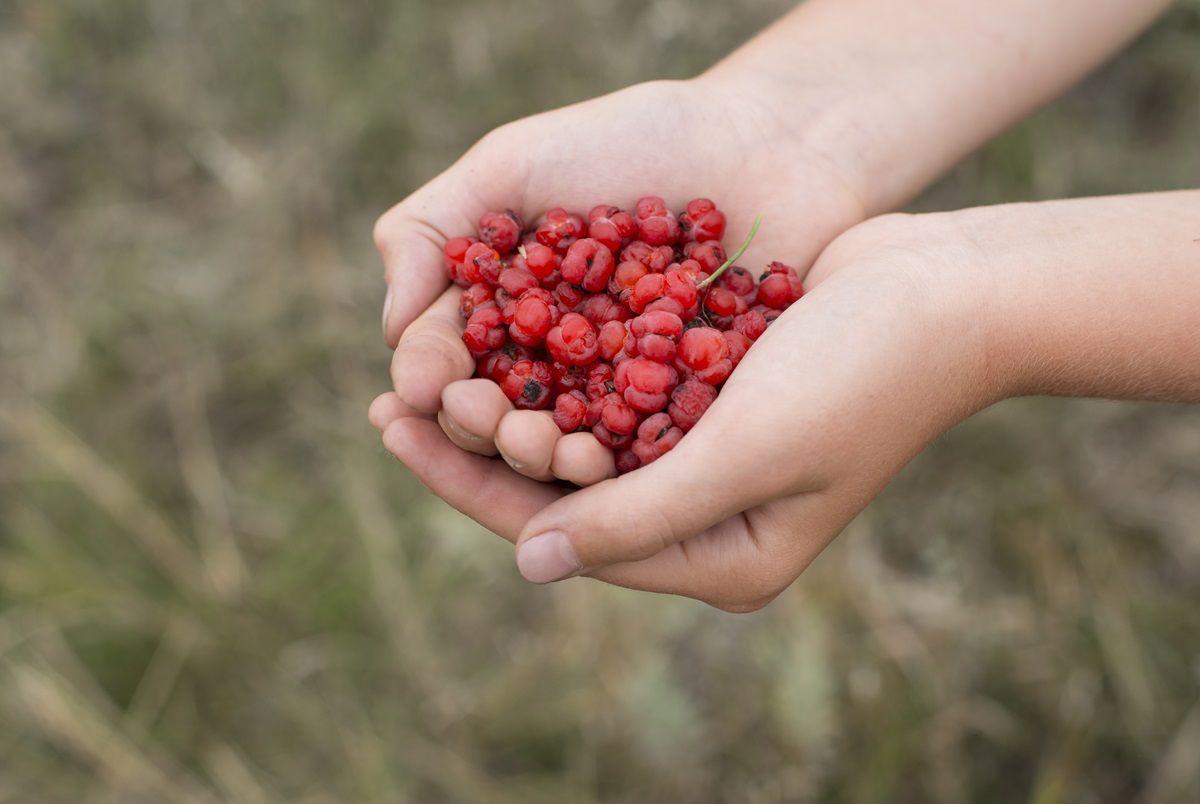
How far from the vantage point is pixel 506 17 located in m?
4.51

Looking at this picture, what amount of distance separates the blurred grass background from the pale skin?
89 centimetres

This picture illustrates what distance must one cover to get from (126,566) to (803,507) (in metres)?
2.78

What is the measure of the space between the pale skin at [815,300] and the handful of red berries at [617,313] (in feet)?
0.33

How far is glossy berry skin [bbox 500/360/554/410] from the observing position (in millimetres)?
2312

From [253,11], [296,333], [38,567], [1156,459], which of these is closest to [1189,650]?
[1156,459]

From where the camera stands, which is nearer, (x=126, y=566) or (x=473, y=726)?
(x=473, y=726)

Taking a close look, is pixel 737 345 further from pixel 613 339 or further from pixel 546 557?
pixel 546 557

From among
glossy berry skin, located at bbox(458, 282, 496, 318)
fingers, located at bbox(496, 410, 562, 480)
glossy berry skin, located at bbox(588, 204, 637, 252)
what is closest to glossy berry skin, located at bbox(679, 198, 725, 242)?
glossy berry skin, located at bbox(588, 204, 637, 252)

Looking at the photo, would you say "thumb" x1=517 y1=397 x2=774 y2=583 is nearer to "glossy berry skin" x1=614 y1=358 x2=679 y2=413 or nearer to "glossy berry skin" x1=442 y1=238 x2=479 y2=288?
"glossy berry skin" x1=614 y1=358 x2=679 y2=413

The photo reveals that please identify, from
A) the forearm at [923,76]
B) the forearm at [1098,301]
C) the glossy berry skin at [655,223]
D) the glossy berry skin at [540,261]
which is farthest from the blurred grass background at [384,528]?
the glossy berry skin at [655,223]

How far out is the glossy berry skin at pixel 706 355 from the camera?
7.41 ft

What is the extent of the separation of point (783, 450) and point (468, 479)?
727 millimetres

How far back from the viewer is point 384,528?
3.61 m

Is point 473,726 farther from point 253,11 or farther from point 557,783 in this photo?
point 253,11
